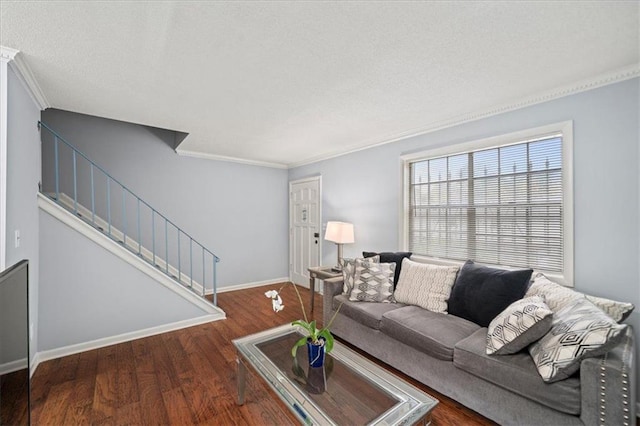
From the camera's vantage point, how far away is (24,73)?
2033 mm

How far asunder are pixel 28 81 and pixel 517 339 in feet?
12.9

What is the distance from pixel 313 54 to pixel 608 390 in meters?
2.41

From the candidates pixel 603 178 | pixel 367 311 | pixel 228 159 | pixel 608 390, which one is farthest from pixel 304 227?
pixel 608 390

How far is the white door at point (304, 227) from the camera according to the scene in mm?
4832

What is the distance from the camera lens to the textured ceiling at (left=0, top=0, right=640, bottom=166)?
1.44 meters

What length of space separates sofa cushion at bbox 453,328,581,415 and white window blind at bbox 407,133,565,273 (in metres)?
1.08

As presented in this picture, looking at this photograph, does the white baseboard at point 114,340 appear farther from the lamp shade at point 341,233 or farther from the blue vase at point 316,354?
the blue vase at point 316,354

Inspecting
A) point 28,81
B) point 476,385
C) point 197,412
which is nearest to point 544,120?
point 476,385

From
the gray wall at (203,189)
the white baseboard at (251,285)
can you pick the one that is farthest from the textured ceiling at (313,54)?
the white baseboard at (251,285)

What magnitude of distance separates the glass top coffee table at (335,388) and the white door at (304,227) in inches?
114

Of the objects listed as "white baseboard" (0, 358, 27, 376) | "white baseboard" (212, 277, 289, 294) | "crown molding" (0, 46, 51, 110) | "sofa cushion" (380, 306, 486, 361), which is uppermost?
"crown molding" (0, 46, 51, 110)

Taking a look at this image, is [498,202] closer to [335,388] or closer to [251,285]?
[335,388]

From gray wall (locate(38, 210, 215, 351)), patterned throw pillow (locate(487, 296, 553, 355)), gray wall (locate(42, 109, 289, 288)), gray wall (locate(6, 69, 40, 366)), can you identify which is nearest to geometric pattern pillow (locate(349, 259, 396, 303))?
patterned throw pillow (locate(487, 296, 553, 355))

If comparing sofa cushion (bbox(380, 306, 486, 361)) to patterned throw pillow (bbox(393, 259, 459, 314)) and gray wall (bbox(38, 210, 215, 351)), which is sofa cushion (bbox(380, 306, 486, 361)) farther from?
gray wall (bbox(38, 210, 215, 351))
